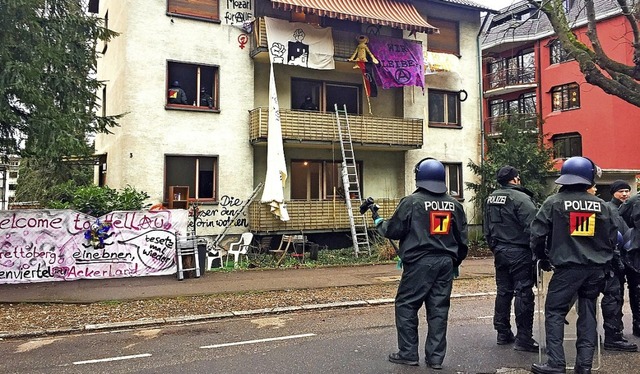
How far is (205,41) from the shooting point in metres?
15.5

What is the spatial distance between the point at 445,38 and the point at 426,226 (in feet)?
52.1

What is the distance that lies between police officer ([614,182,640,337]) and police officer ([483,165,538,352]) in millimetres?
1453

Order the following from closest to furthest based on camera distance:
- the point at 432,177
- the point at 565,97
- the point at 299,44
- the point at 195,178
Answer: the point at 432,177
the point at 195,178
the point at 299,44
the point at 565,97

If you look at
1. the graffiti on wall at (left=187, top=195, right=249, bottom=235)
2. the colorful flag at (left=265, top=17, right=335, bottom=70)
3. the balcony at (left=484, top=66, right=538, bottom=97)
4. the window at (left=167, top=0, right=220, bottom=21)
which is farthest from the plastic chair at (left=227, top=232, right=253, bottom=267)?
the balcony at (left=484, top=66, right=538, bottom=97)

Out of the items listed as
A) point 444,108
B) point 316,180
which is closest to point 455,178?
point 444,108

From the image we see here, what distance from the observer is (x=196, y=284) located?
1081 centimetres

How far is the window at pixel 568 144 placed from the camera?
89.1 ft

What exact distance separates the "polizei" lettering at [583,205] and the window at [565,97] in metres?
25.4

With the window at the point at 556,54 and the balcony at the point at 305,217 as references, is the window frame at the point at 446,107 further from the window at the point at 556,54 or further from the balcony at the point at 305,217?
the window at the point at 556,54

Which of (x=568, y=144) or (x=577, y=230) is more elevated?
(x=568, y=144)

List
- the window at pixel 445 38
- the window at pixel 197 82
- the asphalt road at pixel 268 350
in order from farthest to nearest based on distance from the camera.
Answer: the window at pixel 445 38 < the window at pixel 197 82 < the asphalt road at pixel 268 350

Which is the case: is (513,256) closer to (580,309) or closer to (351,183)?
(580,309)

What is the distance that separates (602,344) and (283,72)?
43.4 ft

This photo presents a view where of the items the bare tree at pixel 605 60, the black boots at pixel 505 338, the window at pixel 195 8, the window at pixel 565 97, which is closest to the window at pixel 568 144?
the window at pixel 565 97
